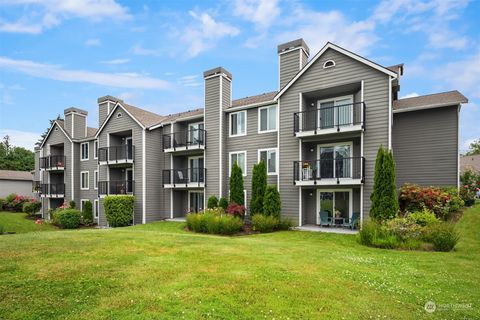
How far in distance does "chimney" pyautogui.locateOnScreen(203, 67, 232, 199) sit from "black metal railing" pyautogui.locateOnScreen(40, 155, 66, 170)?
18.8m

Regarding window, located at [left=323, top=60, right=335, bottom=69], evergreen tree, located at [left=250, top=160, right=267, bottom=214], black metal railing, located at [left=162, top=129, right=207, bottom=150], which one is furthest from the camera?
black metal railing, located at [left=162, top=129, right=207, bottom=150]

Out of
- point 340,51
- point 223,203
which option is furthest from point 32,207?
point 340,51

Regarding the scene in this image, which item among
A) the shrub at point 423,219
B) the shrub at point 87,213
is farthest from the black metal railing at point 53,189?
the shrub at point 423,219

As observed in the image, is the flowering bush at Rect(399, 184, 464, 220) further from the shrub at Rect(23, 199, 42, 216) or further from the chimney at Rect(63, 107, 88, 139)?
the shrub at Rect(23, 199, 42, 216)

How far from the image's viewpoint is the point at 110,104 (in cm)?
2702

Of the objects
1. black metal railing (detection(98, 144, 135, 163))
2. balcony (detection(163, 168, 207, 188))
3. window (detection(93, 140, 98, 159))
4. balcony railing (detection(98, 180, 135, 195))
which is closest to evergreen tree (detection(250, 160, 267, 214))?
balcony (detection(163, 168, 207, 188))

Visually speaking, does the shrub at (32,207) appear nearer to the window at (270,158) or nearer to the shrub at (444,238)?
the window at (270,158)

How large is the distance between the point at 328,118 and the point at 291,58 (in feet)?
15.2

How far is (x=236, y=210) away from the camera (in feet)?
55.2

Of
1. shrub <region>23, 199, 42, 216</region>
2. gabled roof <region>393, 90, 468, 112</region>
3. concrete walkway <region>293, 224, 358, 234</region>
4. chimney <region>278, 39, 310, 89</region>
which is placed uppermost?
chimney <region>278, 39, 310, 89</region>

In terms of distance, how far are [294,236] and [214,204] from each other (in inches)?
281

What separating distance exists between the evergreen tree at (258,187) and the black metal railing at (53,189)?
2318 cm

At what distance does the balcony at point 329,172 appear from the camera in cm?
1469

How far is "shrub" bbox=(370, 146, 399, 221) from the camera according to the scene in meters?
12.8
